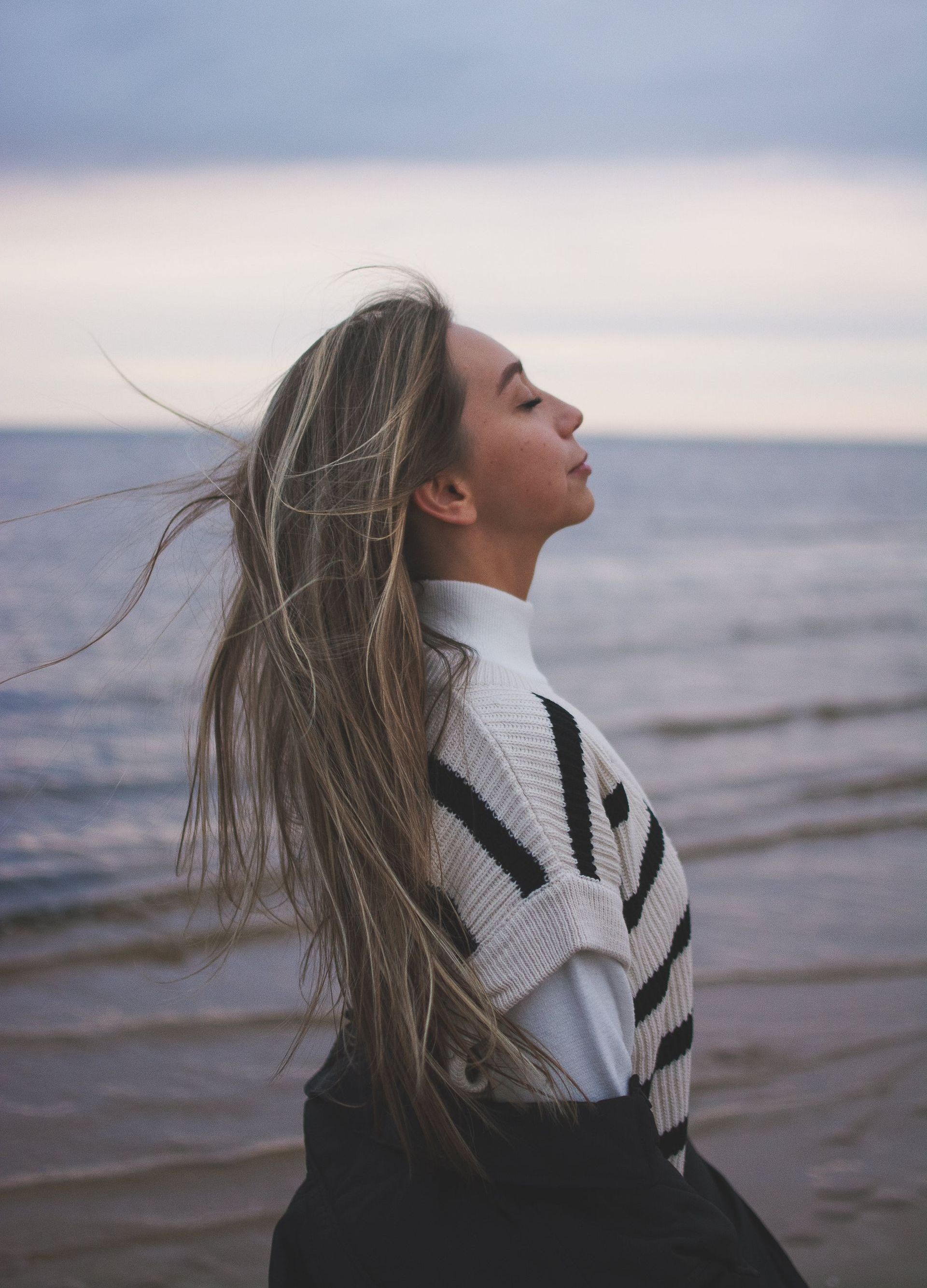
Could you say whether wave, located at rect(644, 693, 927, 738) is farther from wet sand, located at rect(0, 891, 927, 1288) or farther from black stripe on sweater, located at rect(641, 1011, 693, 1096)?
black stripe on sweater, located at rect(641, 1011, 693, 1096)

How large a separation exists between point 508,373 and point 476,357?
0.06 meters

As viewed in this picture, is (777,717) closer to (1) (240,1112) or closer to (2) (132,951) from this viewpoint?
(2) (132,951)

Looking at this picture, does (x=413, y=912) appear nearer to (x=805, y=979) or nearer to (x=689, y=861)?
(x=805, y=979)

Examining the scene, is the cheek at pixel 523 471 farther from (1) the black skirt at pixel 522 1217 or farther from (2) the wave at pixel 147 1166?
(2) the wave at pixel 147 1166

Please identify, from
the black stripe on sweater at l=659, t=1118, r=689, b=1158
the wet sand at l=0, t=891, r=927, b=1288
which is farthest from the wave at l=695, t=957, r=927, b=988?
the black stripe on sweater at l=659, t=1118, r=689, b=1158

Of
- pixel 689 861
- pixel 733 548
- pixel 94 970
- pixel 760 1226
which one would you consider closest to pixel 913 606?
pixel 733 548

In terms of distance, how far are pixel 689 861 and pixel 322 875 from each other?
191 inches

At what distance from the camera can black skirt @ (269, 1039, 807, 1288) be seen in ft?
4.50

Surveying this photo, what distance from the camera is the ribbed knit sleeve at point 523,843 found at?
1.43 metres

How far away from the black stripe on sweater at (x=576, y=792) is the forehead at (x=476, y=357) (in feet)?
2.09

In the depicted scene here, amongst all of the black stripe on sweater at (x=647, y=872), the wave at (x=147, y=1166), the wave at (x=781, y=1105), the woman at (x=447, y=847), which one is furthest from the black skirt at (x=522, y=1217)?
the wave at (x=781, y=1105)

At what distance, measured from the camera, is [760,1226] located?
1914 millimetres

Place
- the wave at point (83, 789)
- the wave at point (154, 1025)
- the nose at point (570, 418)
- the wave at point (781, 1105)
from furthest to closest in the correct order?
the wave at point (83, 789) → the wave at point (154, 1025) → the wave at point (781, 1105) → the nose at point (570, 418)

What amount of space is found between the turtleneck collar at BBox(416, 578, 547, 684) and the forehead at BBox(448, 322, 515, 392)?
352 mm
